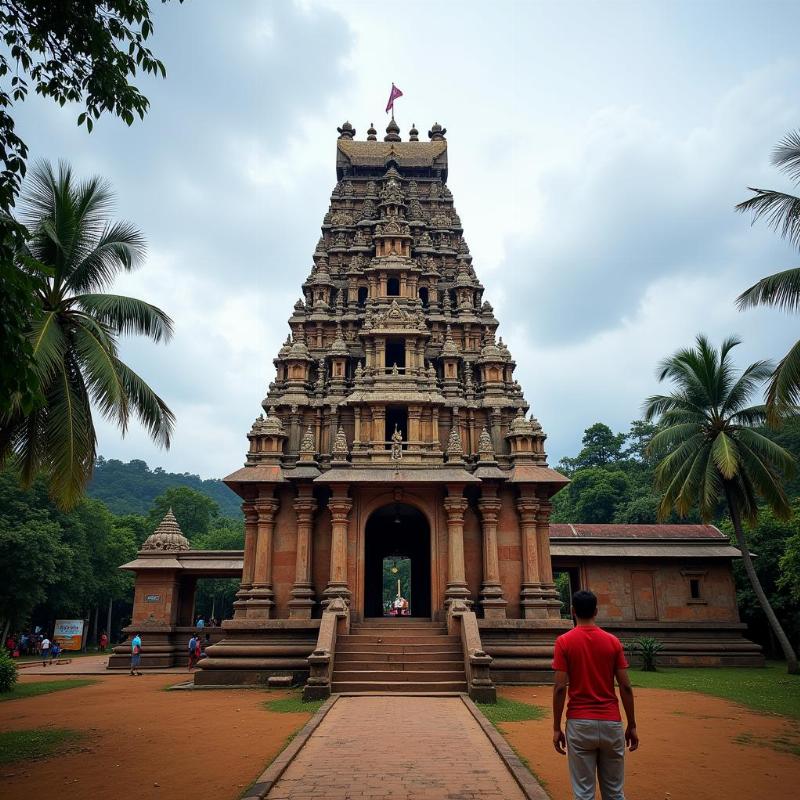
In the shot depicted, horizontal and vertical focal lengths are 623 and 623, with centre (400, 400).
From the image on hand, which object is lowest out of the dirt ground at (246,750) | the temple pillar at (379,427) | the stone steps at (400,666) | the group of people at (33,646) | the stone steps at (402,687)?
the group of people at (33,646)

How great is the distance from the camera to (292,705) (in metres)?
14.0

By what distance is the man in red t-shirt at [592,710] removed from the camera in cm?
512

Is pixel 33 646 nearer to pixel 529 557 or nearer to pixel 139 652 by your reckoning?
pixel 139 652

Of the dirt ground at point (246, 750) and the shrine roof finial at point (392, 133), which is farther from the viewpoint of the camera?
the shrine roof finial at point (392, 133)

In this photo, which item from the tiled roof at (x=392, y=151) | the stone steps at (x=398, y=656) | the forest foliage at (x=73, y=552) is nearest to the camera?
the stone steps at (x=398, y=656)

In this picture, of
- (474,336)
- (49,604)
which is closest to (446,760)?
(474,336)

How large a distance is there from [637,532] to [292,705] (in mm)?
20334

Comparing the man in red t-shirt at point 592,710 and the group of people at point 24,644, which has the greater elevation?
the man in red t-shirt at point 592,710

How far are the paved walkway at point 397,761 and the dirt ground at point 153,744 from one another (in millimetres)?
725

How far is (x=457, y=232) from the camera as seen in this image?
2955 cm

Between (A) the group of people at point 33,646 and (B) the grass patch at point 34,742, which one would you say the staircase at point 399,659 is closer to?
(B) the grass patch at point 34,742

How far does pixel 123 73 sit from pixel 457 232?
22683 millimetres

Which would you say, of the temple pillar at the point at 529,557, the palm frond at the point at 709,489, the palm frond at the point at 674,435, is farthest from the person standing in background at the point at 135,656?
the palm frond at the point at 709,489

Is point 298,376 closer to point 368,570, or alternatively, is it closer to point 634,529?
point 368,570
